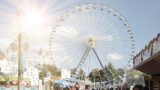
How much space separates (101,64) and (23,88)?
38.7 feet

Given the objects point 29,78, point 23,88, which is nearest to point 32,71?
point 29,78

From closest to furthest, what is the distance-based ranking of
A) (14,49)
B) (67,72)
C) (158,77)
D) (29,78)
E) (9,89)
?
(158,77) < (9,89) < (29,78) < (14,49) < (67,72)

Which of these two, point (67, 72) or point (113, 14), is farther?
point (67, 72)

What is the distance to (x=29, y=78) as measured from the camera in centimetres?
4038

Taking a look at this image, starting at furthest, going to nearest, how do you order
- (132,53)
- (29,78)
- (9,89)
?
(29,78)
(132,53)
(9,89)

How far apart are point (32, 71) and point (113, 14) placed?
61.3 ft

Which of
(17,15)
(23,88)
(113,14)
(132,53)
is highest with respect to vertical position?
(113,14)

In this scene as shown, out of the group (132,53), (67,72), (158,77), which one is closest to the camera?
(158,77)

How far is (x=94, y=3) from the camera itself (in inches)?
1480

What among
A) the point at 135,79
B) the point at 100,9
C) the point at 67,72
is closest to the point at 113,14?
the point at 100,9

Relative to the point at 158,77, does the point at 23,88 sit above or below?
below

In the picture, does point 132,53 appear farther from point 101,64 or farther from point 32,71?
point 32,71

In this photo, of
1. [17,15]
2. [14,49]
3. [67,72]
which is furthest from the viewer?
[67,72]

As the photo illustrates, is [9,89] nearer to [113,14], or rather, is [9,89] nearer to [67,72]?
[113,14]
